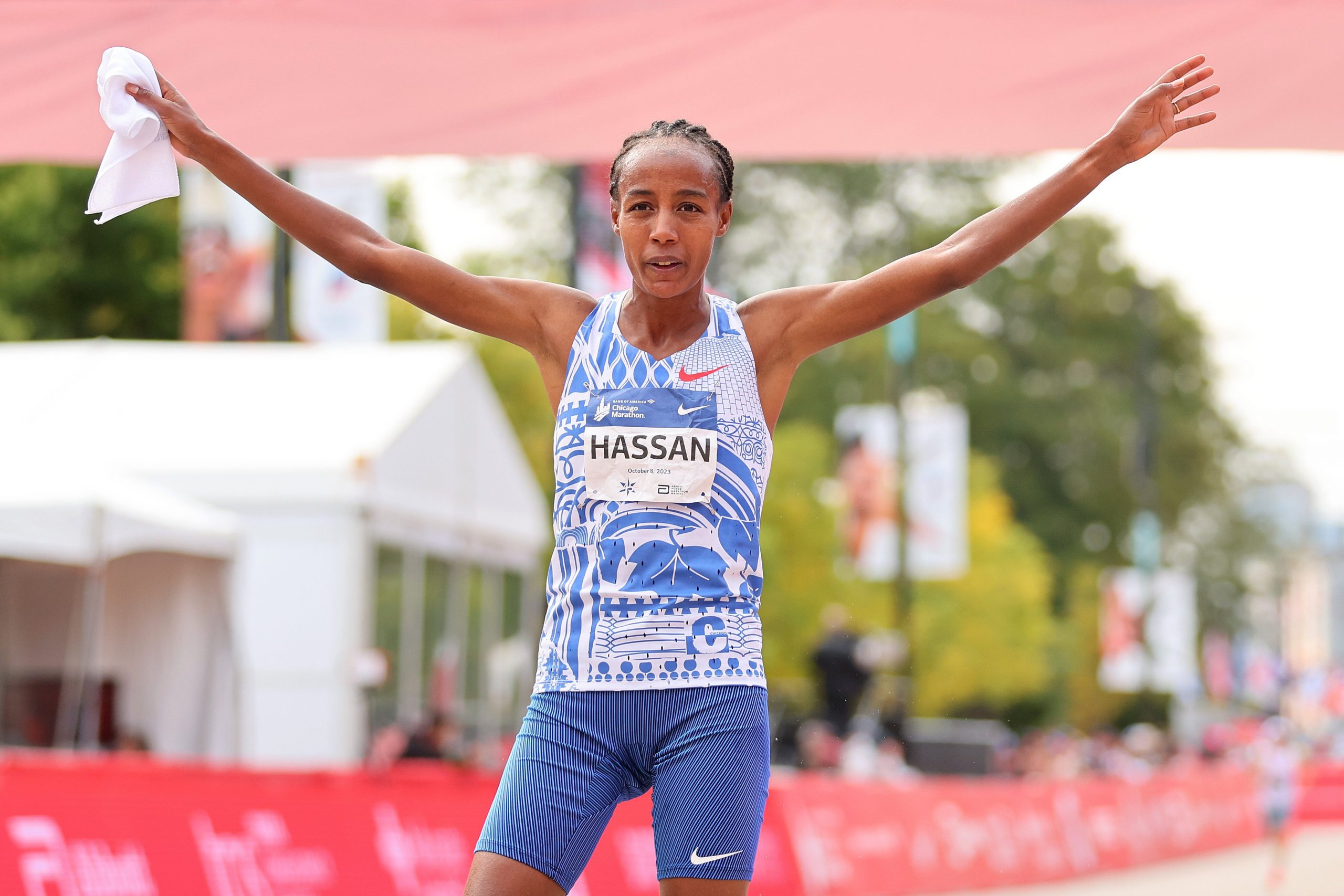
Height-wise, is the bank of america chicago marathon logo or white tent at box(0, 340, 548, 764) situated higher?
white tent at box(0, 340, 548, 764)

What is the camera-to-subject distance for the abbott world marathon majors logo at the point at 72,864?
6.62 metres

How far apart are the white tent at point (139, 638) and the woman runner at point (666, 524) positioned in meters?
9.36

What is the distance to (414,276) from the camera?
3.22 metres

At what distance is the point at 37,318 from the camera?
3212 cm

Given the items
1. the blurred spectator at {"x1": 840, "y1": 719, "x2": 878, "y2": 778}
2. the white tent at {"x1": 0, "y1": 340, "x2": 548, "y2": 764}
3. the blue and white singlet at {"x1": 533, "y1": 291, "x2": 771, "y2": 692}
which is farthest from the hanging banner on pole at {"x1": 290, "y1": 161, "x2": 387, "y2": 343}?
the blue and white singlet at {"x1": 533, "y1": 291, "x2": 771, "y2": 692}

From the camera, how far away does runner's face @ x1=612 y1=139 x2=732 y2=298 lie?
296 cm

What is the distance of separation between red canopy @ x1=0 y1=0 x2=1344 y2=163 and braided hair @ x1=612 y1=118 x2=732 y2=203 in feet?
7.19

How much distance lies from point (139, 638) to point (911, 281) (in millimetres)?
11444

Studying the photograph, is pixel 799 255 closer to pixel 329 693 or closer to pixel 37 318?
pixel 37 318

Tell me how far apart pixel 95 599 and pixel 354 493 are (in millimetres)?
2425

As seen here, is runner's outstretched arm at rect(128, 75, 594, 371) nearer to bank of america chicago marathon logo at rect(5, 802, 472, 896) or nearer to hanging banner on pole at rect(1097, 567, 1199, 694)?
bank of america chicago marathon logo at rect(5, 802, 472, 896)

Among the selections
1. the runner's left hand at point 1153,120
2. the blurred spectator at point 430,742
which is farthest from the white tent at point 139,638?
the runner's left hand at point 1153,120

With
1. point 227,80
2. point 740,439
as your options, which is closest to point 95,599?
point 227,80

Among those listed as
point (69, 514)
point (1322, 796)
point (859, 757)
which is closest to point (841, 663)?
point (859, 757)
